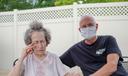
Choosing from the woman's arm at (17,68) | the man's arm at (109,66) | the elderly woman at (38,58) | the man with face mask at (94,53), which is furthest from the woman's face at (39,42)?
the man's arm at (109,66)

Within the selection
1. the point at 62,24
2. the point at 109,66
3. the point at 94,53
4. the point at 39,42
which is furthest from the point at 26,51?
the point at 62,24

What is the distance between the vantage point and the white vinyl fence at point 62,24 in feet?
36.0

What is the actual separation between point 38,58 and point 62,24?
7820 mm

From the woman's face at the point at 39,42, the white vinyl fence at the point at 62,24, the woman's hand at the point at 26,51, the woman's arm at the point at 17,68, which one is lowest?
the white vinyl fence at the point at 62,24

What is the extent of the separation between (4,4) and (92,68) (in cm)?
1617

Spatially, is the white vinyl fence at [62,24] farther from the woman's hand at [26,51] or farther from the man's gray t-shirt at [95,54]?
the woman's hand at [26,51]

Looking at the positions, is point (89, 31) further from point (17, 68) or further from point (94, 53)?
point (17, 68)

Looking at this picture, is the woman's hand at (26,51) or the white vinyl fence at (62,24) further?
the white vinyl fence at (62,24)

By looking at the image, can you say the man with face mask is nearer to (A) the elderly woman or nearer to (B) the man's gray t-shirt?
(B) the man's gray t-shirt

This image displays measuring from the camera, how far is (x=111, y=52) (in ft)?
13.2

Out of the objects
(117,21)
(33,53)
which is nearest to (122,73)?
(33,53)

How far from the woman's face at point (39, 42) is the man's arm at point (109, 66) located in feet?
1.84

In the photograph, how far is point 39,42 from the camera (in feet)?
12.7

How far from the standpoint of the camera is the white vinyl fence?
10961mm
